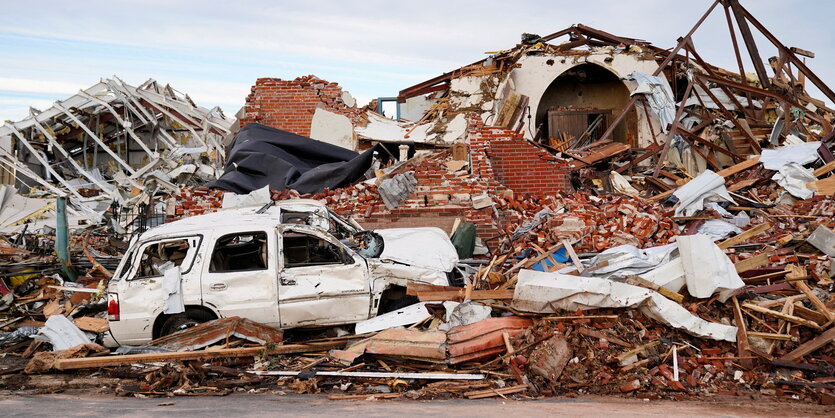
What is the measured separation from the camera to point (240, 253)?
8344 mm

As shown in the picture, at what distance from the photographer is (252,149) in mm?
13266

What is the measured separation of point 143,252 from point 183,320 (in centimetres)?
92

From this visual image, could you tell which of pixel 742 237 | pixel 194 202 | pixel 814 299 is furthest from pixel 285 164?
pixel 814 299

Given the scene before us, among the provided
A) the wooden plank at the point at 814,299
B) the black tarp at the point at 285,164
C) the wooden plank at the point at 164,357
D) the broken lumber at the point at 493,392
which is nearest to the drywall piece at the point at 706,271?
the wooden plank at the point at 814,299

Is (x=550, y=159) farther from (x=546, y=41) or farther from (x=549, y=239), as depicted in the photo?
(x=546, y=41)

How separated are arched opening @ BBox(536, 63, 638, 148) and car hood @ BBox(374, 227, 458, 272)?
31.9 feet

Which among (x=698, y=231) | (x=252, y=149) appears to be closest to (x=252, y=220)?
(x=252, y=149)

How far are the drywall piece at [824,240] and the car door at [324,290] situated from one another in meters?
5.53

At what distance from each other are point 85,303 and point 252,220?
119 inches

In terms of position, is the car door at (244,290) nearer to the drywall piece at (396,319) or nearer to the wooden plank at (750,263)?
the drywall piece at (396,319)

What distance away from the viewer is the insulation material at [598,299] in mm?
6773

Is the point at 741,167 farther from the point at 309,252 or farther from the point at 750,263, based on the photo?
the point at 309,252

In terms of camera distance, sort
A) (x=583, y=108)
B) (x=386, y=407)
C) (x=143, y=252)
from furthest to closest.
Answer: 1. (x=583, y=108)
2. (x=143, y=252)
3. (x=386, y=407)

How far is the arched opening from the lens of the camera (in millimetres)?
19562
